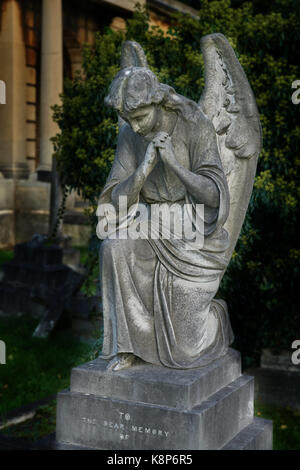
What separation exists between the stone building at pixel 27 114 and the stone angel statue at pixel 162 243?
943cm

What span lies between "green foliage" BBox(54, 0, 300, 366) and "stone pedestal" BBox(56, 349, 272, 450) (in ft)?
7.10

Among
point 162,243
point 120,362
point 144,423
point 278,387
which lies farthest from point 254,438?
point 278,387

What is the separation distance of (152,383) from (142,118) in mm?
1421

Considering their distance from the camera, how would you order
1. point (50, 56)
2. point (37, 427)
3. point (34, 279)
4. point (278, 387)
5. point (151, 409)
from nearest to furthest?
point (151, 409)
point (37, 427)
point (278, 387)
point (34, 279)
point (50, 56)

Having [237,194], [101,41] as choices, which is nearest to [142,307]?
[237,194]

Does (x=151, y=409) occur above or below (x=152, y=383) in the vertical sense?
below

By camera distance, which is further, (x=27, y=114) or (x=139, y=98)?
(x=27, y=114)

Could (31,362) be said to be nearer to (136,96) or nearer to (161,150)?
(161,150)

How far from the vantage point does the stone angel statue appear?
3.65 metres

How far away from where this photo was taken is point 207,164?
375cm

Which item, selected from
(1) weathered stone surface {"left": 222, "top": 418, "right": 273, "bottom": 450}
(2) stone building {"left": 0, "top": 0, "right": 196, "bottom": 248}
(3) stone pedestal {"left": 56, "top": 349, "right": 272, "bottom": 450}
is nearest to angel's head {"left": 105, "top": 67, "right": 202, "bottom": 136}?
(3) stone pedestal {"left": 56, "top": 349, "right": 272, "bottom": 450}

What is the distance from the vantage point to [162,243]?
3732 millimetres

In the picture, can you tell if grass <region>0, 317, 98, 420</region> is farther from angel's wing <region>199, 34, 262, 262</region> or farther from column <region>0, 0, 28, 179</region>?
column <region>0, 0, 28, 179</region>

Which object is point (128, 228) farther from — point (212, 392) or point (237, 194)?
point (212, 392)
